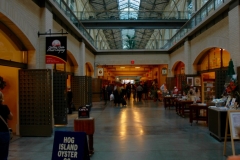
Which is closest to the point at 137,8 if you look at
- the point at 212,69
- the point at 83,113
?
the point at 212,69

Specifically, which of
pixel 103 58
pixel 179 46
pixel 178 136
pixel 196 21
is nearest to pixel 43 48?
pixel 178 136

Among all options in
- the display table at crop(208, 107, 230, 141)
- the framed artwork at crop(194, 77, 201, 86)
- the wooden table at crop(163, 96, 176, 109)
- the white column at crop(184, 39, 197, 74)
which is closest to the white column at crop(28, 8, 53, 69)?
the display table at crop(208, 107, 230, 141)

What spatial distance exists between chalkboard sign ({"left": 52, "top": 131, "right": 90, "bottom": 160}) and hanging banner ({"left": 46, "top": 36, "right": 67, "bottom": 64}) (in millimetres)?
5219

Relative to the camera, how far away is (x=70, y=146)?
4.01 metres

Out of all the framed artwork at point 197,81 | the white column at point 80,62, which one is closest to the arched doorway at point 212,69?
the framed artwork at point 197,81

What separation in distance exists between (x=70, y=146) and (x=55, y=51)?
5693 millimetres

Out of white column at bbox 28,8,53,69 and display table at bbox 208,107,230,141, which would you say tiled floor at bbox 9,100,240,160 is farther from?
white column at bbox 28,8,53,69

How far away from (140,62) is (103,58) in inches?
142

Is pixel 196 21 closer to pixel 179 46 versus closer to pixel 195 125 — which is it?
pixel 179 46

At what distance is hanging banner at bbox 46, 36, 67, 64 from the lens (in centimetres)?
898

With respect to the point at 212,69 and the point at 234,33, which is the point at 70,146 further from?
the point at 212,69

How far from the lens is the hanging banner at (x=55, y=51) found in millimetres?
8977

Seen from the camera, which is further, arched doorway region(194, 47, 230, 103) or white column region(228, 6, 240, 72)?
arched doorway region(194, 47, 230, 103)

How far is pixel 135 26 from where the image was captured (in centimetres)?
2000
